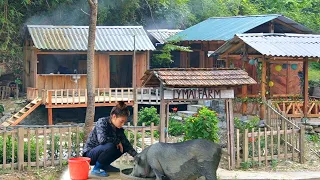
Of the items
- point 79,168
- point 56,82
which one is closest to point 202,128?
point 79,168

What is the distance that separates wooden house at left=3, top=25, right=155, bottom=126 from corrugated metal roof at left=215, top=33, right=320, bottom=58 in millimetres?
6263

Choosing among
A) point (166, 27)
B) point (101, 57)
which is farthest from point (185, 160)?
point (166, 27)

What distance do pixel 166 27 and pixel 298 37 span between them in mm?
13343

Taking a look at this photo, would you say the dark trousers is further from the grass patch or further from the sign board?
the grass patch

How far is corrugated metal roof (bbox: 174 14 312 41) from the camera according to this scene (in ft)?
80.1

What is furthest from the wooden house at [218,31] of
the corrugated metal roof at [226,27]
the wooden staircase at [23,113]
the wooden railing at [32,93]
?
the wooden staircase at [23,113]

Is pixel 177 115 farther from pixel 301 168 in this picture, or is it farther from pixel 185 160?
pixel 185 160

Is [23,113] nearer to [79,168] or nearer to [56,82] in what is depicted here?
[56,82]

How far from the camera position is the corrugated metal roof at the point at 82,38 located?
25.2m

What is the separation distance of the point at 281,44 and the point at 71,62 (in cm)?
1219

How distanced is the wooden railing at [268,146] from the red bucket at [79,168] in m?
4.89

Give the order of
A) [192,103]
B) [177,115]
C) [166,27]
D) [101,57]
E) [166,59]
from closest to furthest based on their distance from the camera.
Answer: [177,115] → [192,103] → [101,57] → [166,59] → [166,27]

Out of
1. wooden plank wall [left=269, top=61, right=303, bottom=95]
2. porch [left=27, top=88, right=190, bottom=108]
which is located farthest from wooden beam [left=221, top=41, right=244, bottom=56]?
porch [left=27, top=88, right=190, bottom=108]

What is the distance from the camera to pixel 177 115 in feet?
75.8
